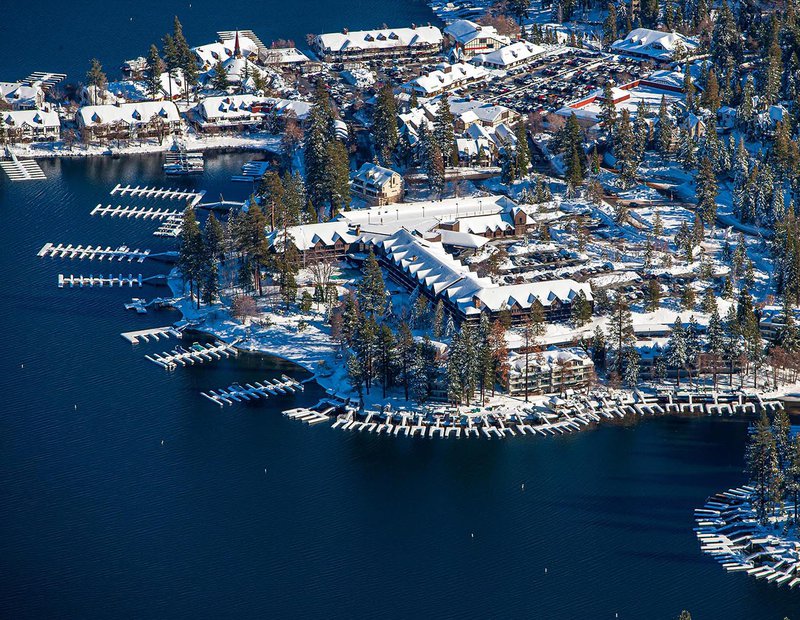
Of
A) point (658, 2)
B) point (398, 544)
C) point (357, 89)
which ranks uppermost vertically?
point (658, 2)

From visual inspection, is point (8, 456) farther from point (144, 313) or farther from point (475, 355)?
point (475, 355)

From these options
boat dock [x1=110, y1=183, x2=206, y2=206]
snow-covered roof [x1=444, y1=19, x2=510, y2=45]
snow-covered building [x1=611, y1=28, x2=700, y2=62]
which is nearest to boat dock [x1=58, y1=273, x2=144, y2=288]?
boat dock [x1=110, y1=183, x2=206, y2=206]

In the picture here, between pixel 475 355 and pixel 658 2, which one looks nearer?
pixel 475 355

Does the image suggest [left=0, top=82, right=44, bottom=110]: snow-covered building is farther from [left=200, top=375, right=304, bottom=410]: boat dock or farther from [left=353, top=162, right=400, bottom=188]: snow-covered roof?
[left=200, top=375, right=304, bottom=410]: boat dock

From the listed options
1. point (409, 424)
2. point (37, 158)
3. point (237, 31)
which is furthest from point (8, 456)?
point (237, 31)

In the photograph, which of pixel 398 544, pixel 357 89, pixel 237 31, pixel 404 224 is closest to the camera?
pixel 398 544

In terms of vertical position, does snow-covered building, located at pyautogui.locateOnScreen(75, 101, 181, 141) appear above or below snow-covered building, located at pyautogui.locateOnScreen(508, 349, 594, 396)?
above

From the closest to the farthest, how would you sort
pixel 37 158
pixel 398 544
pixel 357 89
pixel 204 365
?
1. pixel 398 544
2. pixel 204 365
3. pixel 37 158
4. pixel 357 89
